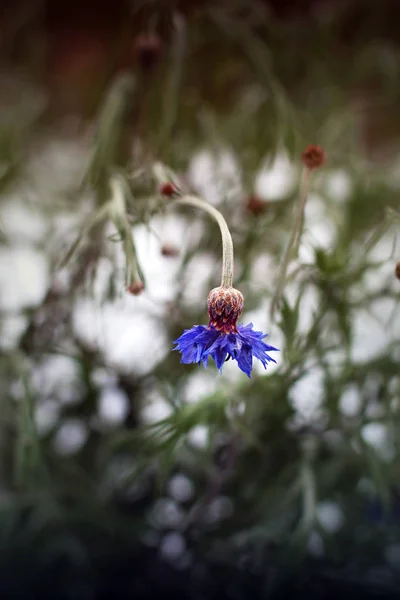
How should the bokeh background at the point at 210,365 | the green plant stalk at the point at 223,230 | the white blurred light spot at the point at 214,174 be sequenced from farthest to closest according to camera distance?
the white blurred light spot at the point at 214,174 → the bokeh background at the point at 210,365 → the green plant stalk at the point at 223,230

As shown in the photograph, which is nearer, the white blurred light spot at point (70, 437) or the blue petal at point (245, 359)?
the blue petal at point (245, 359)

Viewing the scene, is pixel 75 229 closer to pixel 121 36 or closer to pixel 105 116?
pixel 105 116

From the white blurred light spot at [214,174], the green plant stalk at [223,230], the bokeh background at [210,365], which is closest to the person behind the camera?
the green plant stalk at [223,230]

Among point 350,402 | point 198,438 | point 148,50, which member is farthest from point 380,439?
point 148,50

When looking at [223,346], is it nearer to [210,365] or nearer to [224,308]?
[224,308]

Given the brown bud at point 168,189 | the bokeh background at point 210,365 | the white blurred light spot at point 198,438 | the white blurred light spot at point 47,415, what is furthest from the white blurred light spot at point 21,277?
the brown bud at point 168,189

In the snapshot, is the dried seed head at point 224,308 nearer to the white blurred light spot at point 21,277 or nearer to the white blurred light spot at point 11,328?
the white blurred light spot at point 11,328

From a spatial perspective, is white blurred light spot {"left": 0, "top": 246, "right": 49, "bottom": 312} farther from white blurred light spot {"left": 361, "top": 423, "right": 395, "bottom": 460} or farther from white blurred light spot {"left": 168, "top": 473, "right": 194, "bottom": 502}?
white blurred light spot {"left": 361, "top": 423, "right": 395, "bottom": 460}

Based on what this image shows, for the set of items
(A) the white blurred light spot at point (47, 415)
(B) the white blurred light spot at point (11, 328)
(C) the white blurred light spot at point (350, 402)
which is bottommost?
(C) the white blurred light spot at point (350, 402)
